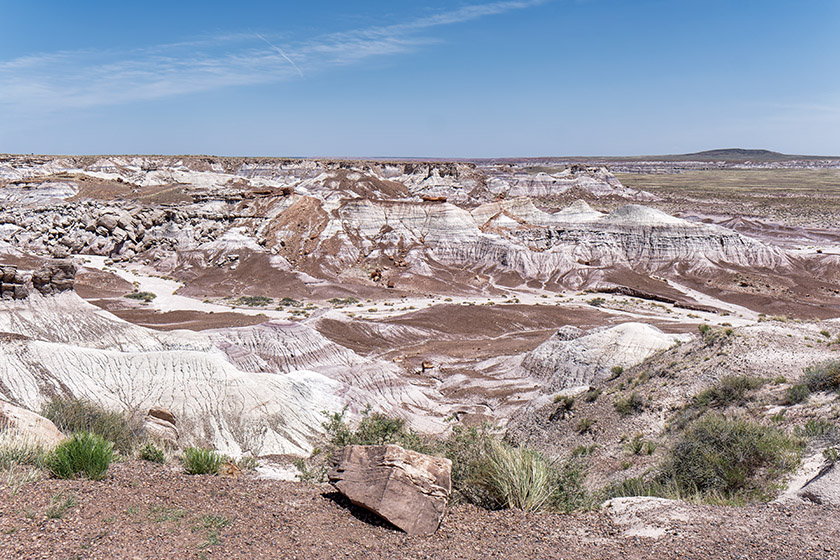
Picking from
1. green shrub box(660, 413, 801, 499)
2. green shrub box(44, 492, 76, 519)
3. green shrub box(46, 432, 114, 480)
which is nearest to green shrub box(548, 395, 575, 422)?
green shrub box(660, 413, 801, 499)

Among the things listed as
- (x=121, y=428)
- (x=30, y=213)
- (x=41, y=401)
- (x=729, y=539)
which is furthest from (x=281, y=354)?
(x=30, y=213)

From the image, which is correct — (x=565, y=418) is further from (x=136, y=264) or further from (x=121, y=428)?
(x=136, y=264)

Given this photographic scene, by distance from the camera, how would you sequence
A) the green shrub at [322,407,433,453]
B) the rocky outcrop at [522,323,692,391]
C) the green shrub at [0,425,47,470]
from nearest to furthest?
the green shrub at [0,425,47,470], the green shrub at [322,407,433,453], the rocky outcrop at [522,323,692,391]

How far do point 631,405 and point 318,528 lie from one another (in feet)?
44.3

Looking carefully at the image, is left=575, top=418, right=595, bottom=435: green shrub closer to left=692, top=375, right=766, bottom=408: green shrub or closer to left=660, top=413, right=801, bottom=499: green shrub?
left=692, top=375, right=766, bottom=408: green shrub

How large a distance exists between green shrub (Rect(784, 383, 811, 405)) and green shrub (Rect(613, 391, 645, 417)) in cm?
430

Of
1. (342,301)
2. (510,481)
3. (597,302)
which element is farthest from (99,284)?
(510,481)

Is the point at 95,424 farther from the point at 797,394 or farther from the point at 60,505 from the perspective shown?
the point at 797,394

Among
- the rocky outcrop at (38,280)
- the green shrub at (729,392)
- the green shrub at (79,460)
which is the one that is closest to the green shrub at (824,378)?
the green shrub at (729,392)

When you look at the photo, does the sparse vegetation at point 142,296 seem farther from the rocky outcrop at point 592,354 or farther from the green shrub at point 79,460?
the green shrub at point 79,460

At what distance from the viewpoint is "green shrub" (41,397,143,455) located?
1223 centimetres

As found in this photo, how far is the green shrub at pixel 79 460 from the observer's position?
7.70 meters

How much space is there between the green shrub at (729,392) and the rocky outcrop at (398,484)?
1115 cm

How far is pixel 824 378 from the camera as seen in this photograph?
13688 millimetres
